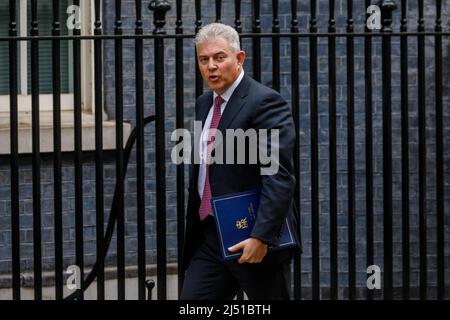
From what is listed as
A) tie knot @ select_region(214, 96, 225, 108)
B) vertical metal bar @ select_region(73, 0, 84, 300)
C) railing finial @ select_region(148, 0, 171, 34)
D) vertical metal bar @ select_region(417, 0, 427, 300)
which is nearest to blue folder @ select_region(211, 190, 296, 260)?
tie knot @ select_region(214, 96, 225, 108)

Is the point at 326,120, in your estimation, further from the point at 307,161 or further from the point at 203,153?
the point at 203,153

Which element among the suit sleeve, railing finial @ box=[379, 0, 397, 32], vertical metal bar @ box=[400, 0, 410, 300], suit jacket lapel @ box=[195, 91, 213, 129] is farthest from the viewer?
vertical metal bar @ box=[400, 0, 410, 300]

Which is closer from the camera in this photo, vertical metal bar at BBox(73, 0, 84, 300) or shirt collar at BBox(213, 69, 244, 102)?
shirt collar at BBox(213, 69, 244, 102)

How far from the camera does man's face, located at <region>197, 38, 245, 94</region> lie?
6512mm

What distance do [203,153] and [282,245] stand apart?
582 mm

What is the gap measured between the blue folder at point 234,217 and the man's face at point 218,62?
54 cm

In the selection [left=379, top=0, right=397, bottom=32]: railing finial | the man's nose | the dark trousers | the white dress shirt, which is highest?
[left=379, top=0, right=397, bottom=32]: railing finial

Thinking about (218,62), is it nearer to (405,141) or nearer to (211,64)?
(211,64)

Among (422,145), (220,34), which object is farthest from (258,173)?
(422,145)

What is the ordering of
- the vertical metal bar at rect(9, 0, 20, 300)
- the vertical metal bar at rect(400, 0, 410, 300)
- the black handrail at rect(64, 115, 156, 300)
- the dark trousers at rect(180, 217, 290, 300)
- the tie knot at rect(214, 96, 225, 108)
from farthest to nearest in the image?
1. the vertical metal bar at rect(400, 0, 410, 300)
2. the black handrail at rect(64, 115, 156, 300)
3. the vertical metal bar at rect(9, 0, 20, 300)
4. the tie knot at rect(214, 96, 225, 108)
5. the dark trousers at rect(180, 217, 290, 300)

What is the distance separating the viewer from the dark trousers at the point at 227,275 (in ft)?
21.4

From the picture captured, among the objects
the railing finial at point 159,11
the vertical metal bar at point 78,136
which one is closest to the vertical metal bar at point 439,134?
the railing finial at point 159,11

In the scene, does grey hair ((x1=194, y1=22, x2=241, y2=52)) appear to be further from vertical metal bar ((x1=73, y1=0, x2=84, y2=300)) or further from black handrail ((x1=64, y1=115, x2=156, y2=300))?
black handrail ((x1=64, y1=115, x2=156, y2=300))
